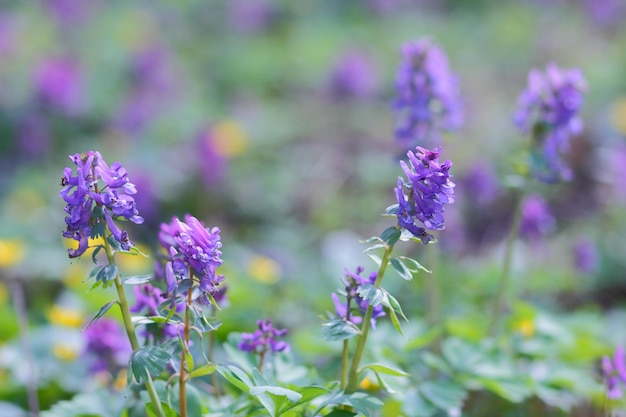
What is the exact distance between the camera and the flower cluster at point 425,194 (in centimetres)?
190

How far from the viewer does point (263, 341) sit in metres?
2.27

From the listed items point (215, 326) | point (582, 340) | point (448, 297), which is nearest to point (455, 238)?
point (448, 297)

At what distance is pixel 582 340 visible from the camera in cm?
313

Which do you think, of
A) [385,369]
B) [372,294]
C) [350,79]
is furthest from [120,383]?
[350,79]

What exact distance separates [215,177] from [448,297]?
2562mm

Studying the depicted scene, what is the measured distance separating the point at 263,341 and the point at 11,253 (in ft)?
10.0

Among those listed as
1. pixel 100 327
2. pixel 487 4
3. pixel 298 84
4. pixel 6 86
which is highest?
pixel 487 4

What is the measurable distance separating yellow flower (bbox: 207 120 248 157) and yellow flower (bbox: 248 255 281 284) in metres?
1.60

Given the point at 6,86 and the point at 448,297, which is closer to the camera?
the point at 448,297

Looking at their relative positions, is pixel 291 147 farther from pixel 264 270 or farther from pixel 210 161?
pixel 264 270

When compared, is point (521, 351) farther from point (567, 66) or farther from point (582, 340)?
point (567, 66)

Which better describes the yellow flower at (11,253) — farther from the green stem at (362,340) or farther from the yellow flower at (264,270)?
the green stem at (362,340)

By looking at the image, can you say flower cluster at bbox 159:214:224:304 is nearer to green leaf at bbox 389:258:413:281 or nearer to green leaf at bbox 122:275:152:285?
green leaf at bbox 122:275:152:285

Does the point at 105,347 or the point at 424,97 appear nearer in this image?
the point at 105,347
